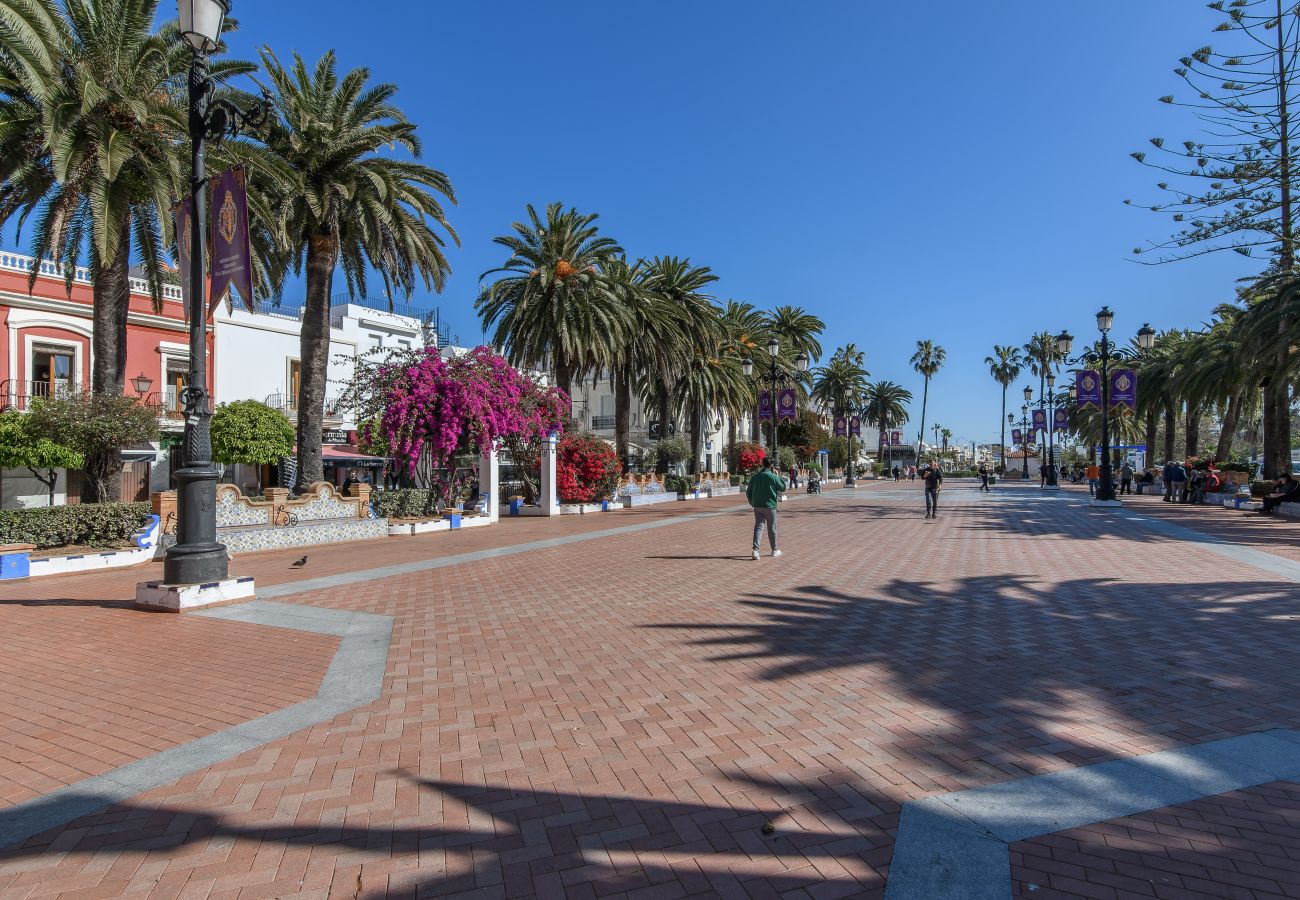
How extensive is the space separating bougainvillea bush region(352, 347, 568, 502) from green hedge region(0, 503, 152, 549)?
19.3ft

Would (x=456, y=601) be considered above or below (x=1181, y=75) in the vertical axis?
below

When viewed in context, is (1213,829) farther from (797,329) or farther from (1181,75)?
(797,329)

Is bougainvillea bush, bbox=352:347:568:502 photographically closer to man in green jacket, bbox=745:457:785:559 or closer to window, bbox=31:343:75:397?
man in green jacket, bbox=745:457:785:559

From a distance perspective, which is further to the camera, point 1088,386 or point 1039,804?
point 1088,386

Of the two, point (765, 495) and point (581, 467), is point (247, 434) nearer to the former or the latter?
point (581, 467)

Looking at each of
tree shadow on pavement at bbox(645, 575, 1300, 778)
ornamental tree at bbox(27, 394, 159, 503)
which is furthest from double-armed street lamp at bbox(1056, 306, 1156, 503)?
ornamental tree at bbox(27, 394, 159, 503)

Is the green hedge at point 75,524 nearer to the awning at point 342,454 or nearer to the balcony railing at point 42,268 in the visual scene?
the balcony railing at point 42,268

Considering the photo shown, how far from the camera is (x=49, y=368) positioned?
2527cm

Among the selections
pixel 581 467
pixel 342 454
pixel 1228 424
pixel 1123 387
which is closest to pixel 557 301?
pixel 581 467

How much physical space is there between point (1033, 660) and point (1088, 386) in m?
23.5

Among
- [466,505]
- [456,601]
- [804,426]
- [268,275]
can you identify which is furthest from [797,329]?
[456,601]

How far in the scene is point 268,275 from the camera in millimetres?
19297

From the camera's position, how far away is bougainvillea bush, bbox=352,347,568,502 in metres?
18.1

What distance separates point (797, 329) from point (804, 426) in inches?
407
